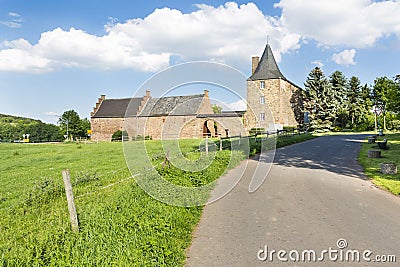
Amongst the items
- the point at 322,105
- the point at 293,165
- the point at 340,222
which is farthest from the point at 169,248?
the point at 322,105

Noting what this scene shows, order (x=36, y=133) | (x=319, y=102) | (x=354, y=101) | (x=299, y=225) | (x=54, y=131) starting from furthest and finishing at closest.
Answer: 1. (x=54, y=131)
2. (x=36, y=133)
3. (x=354, y=101)
4. (x=319, y=102)
5. (x=299, y=225)

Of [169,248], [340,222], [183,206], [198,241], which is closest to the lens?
[169,248]

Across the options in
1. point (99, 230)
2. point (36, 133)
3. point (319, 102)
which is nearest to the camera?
point (99, 230)

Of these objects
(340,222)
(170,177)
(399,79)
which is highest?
(399,79)

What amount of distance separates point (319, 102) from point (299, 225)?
150 feet

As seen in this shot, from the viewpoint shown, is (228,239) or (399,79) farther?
(399,79)

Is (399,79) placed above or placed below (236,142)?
above

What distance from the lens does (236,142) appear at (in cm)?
2084

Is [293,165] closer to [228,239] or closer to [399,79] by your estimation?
[228,239]

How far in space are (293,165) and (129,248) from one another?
10.7 m

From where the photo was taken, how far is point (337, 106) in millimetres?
50438

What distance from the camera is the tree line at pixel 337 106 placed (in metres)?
48.5

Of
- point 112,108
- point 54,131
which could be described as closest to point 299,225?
point 112,108

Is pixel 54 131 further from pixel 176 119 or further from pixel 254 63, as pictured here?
pixel 176 119
